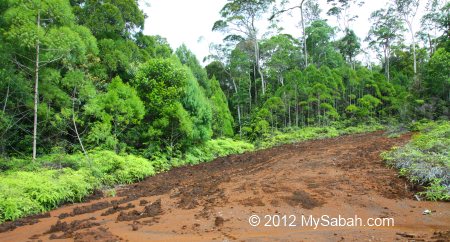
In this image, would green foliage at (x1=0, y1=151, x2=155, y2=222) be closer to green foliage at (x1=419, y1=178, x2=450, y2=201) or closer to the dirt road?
the dirt road

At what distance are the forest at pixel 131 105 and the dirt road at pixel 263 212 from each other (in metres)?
0.82

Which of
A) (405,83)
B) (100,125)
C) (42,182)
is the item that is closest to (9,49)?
(100,125)

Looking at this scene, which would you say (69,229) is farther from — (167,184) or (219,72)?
(219,72)

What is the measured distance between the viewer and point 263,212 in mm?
5516

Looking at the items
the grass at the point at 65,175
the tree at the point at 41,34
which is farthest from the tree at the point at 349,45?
the tree at the point at 41,34

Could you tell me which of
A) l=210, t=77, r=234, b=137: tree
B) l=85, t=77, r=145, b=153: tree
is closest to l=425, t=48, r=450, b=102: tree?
l=210, t=77, r=234, b=137: tree

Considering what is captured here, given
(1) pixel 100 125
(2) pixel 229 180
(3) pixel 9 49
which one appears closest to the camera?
(2) pixel 229 180

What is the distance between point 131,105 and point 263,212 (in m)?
8.37

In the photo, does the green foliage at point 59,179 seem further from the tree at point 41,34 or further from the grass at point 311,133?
the grass at point 311,133

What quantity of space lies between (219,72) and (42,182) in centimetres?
3139

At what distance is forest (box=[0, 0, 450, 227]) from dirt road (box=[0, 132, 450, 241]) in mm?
818

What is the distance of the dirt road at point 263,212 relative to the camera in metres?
4.46

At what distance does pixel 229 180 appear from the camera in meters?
8.38

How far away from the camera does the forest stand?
829 centimetres
